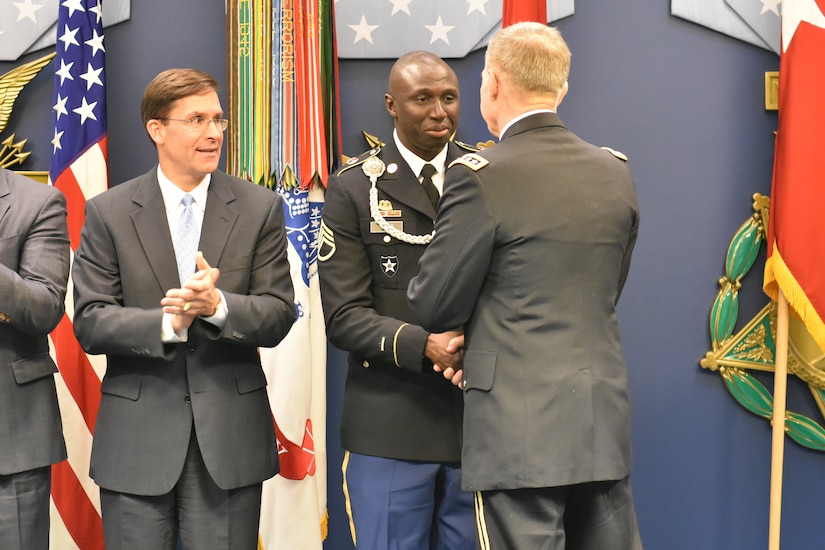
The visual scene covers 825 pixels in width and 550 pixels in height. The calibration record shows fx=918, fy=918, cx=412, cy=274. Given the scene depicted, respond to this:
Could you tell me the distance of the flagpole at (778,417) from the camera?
10.2ft

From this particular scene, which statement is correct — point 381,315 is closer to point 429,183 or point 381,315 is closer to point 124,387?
point 429,183

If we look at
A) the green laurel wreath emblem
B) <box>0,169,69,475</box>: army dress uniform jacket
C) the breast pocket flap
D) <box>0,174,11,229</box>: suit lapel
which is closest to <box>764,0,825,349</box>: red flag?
the green laurel wreath emblem

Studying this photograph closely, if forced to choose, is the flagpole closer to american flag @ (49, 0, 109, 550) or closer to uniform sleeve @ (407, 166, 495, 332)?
uniform sleeve @ (407, 166, 495, 332)

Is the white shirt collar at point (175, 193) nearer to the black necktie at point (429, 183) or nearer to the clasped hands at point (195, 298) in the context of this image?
the clasped hands at point (195, 298)

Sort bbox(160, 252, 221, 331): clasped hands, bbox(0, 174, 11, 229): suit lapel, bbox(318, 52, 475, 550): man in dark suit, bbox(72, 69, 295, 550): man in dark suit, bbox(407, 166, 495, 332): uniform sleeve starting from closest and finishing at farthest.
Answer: bbox(407, 166, 495, 332): uniform sleeve → bbox(160, 252, 221, 331): clasped hands → bbox(72, 69, 295, 550): man in dark suit → bbox(318, 52, 475, 550): man in dark suit → bbox(0, 174, 11, 229): suit lapel

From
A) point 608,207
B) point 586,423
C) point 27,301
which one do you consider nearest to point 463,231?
point 608,207

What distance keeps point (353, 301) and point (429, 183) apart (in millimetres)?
375

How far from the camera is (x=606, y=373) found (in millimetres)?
1932

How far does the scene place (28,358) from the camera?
7.83 feet

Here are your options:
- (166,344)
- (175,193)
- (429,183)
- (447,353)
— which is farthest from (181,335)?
(429,183)

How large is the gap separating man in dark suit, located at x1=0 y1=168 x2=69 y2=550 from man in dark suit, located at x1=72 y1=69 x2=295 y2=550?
0.53ft

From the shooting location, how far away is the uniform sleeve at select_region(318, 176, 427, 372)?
224 centimetres

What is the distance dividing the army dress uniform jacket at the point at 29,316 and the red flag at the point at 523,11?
5.14ft

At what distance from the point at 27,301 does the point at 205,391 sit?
20.0 inches
